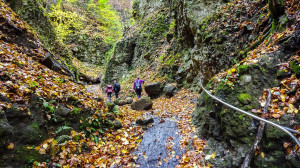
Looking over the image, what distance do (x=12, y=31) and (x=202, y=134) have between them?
28.2 feet

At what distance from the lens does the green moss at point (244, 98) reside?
355 centimetres

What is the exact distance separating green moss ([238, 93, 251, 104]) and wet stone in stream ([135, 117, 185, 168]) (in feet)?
6.80

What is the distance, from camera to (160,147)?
15.5 ft

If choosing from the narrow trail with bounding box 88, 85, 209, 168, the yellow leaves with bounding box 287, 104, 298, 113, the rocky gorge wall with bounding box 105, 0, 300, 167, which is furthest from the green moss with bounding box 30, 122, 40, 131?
the yellow leaves with bounding box 287, 104, 298, 113

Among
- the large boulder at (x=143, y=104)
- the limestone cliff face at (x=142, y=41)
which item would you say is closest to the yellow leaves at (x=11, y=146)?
the large boulder at (x=143, y=104)

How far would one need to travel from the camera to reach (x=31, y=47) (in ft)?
22.7

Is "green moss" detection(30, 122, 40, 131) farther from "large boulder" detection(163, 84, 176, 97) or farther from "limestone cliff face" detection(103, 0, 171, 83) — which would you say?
"limestone cliff face" detection(103, 0, 171, 83)

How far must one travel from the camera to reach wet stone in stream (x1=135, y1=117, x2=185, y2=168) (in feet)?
13.4

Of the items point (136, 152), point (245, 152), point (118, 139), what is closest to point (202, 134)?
point (245, 152)

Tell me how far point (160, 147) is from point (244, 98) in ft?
8.93

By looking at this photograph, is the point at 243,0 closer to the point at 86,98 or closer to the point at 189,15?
the point at 189,15

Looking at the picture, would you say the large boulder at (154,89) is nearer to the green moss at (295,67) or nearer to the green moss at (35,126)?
the green moss at (35,126)

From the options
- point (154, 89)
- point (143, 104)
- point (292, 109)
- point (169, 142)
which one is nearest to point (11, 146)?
point (169, 142)

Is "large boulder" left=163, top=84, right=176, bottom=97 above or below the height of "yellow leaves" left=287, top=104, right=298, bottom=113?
below
